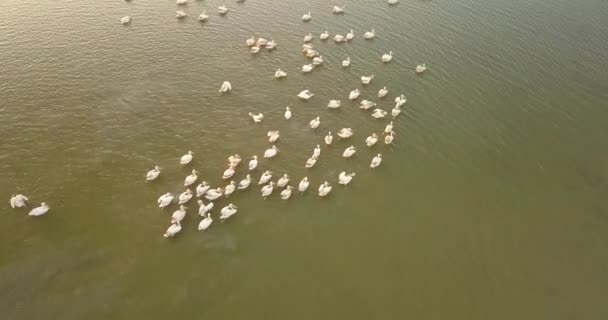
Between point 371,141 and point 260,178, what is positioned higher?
point 371,141

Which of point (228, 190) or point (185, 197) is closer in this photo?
point (185, 197)

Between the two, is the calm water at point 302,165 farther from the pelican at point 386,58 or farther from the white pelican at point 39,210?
the pelican at point 386,58

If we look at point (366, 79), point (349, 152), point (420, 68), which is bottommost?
point (349, 152)

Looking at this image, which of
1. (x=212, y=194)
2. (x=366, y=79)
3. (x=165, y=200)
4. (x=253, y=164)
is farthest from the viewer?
(x=366, y=79)

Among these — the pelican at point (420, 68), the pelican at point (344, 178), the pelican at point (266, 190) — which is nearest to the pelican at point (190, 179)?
the pelican at point (266, 190)

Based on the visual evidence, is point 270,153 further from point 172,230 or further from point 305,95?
point 172,230

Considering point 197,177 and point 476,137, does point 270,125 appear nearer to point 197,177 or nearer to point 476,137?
point 197,177

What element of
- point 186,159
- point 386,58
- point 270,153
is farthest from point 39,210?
point 386,58

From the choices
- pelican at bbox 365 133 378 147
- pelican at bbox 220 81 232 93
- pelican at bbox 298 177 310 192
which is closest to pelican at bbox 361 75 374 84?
pelican at bbox 365 133 378 147
